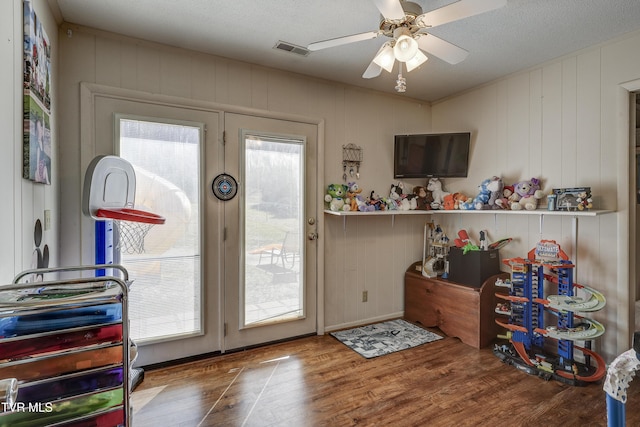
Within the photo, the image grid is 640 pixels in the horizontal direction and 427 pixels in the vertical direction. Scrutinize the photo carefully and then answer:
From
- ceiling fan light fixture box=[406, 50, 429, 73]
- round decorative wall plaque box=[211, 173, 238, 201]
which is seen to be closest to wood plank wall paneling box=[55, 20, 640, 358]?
round decorative wall plaque box=[211, 173, 238, 201]

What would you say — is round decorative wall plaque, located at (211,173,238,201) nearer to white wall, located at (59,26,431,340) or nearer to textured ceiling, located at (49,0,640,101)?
white wall, located at (59,26,431,340)

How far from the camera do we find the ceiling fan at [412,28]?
1494mm

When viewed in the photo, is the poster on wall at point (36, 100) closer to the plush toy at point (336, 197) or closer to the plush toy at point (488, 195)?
the plush toy at point (336, 197)

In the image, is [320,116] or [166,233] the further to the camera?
[320,116]

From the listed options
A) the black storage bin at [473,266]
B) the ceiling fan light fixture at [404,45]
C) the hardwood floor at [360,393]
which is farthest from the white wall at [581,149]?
the ceiling fan light fixture at [404,45]

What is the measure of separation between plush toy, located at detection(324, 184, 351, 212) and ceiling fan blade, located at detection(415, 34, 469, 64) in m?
1.53

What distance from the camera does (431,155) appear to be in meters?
3.50

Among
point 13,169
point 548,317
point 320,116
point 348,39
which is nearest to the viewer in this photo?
point 13,169

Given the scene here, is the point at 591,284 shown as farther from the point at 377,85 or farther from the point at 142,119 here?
the point at 142,119

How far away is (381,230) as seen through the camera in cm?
353

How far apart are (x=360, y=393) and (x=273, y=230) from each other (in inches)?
58.5

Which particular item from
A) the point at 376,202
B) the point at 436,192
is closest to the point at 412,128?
the point at 436,192

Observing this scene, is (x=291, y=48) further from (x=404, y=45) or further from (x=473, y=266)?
(x=473, y=266)

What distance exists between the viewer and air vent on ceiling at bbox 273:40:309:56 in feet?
8.11
